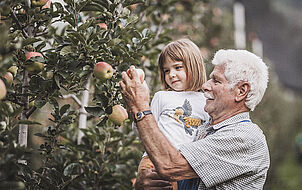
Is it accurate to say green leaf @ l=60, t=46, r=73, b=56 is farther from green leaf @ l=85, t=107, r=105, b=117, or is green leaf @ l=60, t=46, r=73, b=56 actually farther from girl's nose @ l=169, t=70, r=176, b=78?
girl's nose @ l=169, t=70, r=176, b=78

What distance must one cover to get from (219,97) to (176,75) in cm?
30

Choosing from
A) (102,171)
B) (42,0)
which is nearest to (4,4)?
(42,0)

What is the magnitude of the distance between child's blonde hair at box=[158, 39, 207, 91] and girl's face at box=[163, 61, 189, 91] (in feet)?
0.06

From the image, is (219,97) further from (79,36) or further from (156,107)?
(79,36)

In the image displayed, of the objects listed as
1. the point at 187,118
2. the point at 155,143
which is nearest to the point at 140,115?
the point at 155,143

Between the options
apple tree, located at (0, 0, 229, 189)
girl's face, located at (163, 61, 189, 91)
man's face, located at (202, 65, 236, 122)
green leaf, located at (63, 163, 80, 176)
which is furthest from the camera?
girl's face, located at (163, 61, 189, 91)

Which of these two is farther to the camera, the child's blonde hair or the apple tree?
the child's blonde hair

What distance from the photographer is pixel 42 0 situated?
1.56 metres

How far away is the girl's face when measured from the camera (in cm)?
196

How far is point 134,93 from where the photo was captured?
1603 mm

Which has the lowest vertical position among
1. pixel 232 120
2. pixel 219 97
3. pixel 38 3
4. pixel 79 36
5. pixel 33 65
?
pixel 232 120

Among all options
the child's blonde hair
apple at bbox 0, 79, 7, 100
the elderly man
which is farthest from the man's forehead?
apple at bbox 0, 79, 7, 100

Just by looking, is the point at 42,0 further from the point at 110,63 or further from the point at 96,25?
the point at 110,63

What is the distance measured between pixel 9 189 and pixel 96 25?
82 cm
